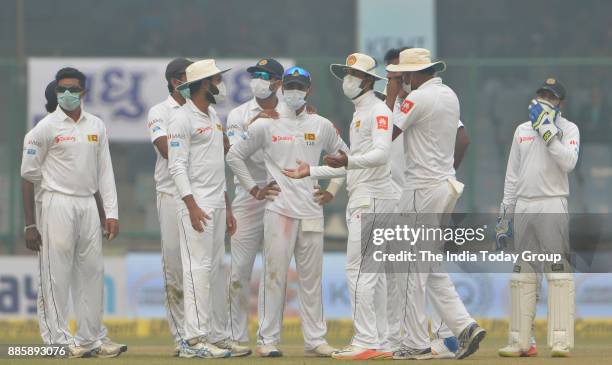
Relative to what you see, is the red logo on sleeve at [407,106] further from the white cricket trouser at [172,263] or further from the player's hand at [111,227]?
the player's hand at [111,227]

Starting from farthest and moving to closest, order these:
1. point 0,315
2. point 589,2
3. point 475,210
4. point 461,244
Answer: point 589,2 → point 475,210 → point 0,315 → point 461,244

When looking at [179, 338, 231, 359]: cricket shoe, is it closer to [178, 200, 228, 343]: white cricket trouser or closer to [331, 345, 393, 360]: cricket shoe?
[178, 200, 228, 343]: white cricket trouser

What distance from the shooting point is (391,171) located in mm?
12328

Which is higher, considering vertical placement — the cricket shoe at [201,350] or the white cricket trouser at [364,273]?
the white cricket trouser at [364,273]

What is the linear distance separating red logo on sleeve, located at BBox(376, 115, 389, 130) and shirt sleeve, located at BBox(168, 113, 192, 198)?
1.60m

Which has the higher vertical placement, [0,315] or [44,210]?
[44,210]

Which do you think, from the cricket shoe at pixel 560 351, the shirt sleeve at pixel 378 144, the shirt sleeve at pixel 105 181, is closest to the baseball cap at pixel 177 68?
the shirt sleeve at pixel 105 181

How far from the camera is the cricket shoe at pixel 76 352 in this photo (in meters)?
12.0

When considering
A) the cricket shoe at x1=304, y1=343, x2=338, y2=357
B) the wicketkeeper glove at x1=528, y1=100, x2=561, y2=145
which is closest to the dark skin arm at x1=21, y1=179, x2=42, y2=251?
the cricket shoe at x1=304, y1=343, x2=338, y2=357

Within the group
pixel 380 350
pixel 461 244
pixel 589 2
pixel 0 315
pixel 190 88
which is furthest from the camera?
pixel 589 2

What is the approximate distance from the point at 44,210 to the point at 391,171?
2865 millimetres

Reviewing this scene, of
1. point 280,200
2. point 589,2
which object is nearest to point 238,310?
point 280,200

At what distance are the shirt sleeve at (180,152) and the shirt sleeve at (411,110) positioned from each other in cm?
169

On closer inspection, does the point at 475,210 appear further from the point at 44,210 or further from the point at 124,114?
the point at 44,210
